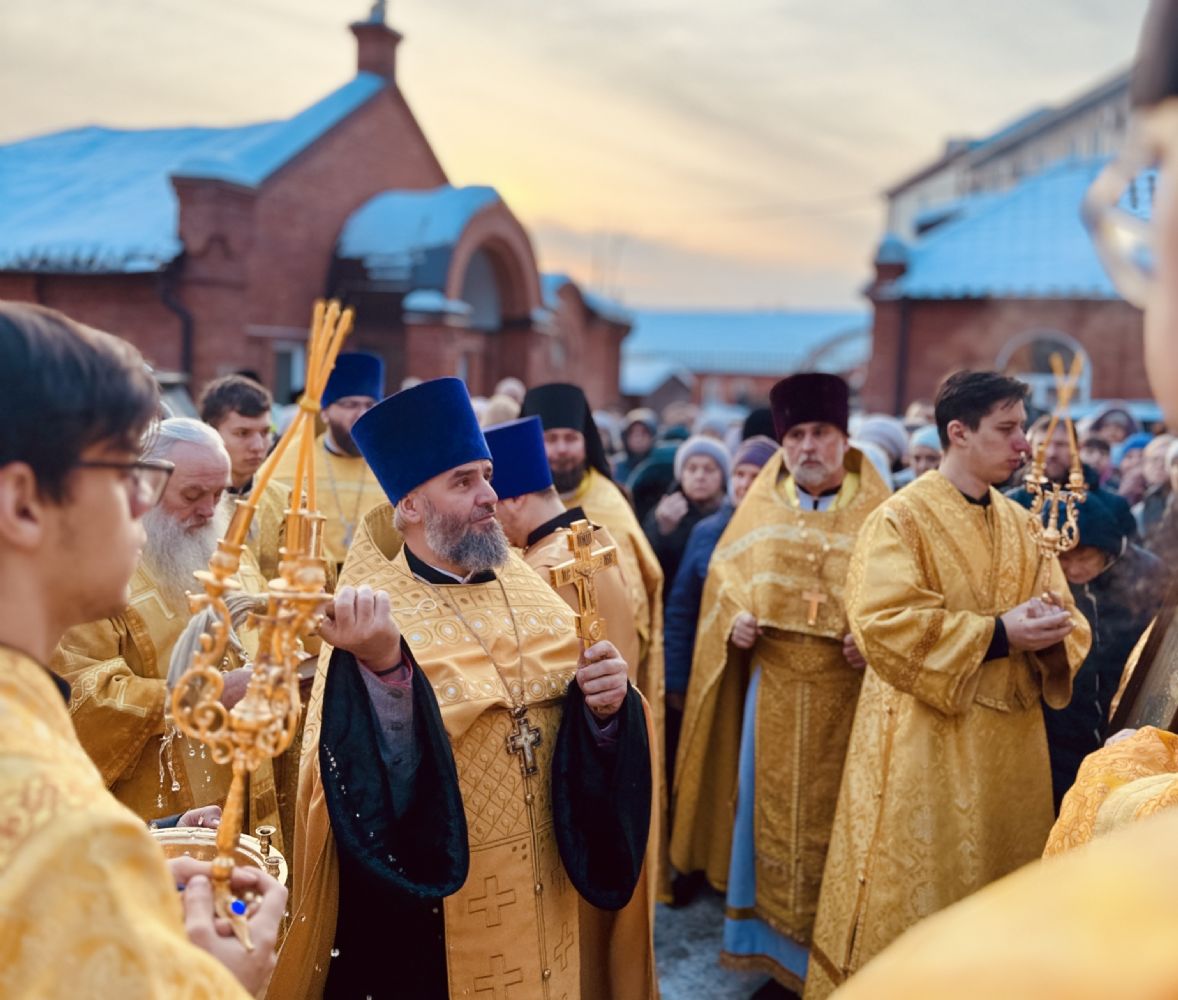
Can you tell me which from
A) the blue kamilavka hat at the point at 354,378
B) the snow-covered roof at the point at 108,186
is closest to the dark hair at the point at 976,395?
the blue kamilavka hat at the point at 354,378

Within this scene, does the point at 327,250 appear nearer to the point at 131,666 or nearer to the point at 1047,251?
the point at 1047,251

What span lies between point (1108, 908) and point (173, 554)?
9.74 ft

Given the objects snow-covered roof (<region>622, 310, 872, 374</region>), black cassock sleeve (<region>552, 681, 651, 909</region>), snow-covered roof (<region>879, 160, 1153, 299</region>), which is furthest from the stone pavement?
snow-covered roof (<region>622, 310, 872, 374</region>)

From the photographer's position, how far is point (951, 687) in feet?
11.4

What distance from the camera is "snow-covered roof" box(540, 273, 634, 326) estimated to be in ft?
68.5

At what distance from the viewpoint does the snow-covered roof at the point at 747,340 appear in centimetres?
4709

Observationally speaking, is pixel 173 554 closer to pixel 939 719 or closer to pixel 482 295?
pixel 939 719

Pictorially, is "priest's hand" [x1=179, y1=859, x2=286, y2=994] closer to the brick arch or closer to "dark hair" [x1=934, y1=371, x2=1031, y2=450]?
"dark hair" [x1=934, y1=371, x2=1031, y2=450]

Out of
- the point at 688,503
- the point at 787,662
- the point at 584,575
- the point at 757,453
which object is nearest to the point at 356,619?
the point at 584,575

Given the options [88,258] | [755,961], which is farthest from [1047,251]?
[755,961]

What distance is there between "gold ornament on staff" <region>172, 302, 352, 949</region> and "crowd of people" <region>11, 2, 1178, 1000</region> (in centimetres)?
5

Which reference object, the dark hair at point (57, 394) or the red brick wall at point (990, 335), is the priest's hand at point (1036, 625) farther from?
the red brick wall at point (990, 335)

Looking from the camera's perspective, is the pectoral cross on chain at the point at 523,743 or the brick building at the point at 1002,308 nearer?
the pectoral cross on chain at the point at 523,743

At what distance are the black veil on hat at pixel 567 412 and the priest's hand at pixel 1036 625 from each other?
2386 millimetres
